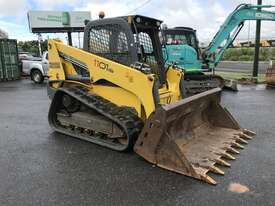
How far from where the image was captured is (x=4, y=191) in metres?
3.84

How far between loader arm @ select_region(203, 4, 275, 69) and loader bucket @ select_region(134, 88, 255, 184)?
7.19m

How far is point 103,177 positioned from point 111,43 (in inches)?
98.8

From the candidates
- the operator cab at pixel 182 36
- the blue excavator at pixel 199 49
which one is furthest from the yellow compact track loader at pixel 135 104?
the operator cab at pixel 182 36

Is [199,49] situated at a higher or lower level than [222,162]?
higher

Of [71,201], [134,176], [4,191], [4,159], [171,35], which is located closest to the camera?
[71,201]

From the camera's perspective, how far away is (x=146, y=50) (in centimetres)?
603

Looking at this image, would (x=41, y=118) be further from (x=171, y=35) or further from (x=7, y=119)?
(x=171, y=35)

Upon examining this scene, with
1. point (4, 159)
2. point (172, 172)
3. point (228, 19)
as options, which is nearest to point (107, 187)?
point (172, 172)

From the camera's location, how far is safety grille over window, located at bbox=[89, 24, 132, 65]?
17.9ft

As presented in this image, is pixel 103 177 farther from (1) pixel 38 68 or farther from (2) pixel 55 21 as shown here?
(2) pixel 55 21

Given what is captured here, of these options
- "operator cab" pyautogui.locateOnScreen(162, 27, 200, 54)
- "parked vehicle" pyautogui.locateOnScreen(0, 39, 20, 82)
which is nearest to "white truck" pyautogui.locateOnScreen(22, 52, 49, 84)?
"parked vehicle" pyautogui.locateOnScreen(0, 39, 20, 82)

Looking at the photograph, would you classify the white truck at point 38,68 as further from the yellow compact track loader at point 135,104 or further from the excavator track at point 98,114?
the excavator track at point 98,114

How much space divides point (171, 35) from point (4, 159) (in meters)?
8.61

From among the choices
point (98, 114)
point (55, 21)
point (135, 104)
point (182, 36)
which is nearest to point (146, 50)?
point (135, 104)
